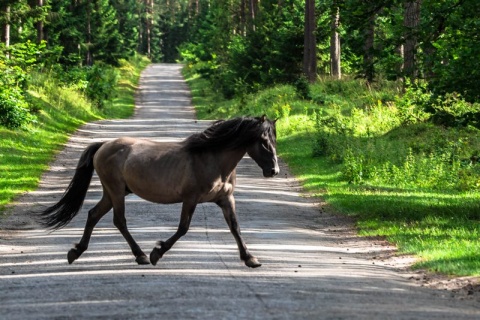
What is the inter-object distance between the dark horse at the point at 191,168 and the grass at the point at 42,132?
784 cm

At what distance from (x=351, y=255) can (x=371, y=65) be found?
672 centimetres

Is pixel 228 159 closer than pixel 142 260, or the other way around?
pixel 228 159

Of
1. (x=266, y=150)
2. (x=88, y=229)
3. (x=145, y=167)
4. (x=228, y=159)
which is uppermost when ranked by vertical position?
(x=266, y=150)

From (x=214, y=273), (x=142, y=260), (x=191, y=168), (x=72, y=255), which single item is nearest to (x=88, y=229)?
(x=72, y=255)

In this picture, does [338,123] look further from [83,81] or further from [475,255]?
[83,81]

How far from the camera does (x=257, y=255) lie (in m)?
14.6

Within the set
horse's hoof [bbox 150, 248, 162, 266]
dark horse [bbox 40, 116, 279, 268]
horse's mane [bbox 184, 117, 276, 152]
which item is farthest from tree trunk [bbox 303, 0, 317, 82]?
horse's hoof [bbox 150, 248, 162, 266]

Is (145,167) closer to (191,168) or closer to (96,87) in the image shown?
(191,168)

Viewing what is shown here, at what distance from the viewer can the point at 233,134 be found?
43.8ft

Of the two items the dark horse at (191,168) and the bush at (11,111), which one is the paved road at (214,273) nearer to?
the dark horse at (191,168)

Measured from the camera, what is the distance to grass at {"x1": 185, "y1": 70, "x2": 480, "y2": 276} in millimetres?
15852

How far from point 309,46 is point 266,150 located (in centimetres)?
4011

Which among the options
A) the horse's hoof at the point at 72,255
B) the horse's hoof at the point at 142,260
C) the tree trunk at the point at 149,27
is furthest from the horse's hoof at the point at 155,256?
the tree trunk at the point at 149,27

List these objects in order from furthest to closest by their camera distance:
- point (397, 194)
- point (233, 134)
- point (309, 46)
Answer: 1. point (309, 46)
2. point (397, 194)
3. point (233, 134)
